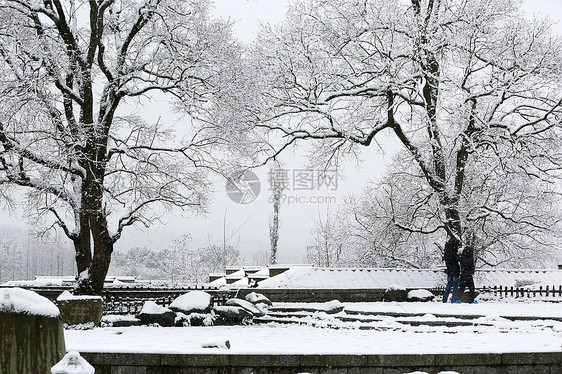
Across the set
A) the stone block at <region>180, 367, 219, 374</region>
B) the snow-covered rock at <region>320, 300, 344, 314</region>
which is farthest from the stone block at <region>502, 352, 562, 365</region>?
the snow-covered rock at <region>320, 300, 344, 314</region>

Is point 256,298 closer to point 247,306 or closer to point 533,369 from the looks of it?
point 247,306

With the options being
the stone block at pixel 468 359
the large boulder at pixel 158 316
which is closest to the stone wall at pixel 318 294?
the large boulder at pixel 158 316

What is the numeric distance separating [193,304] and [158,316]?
1.03 m

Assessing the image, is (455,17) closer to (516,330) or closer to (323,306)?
(323,306)

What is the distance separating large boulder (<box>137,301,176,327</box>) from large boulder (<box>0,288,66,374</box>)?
11374 mm

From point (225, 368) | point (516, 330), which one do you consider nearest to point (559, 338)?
point (516, 330)

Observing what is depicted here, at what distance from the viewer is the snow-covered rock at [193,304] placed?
1595 centimetres

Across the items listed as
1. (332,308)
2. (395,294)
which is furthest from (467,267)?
(332,308)

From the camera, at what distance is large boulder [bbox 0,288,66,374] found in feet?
13.6

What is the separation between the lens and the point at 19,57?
1727cm

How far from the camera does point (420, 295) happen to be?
19.9m

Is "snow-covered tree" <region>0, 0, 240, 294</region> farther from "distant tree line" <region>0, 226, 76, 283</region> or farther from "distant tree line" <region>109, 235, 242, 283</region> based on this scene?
"distant tree line" <region>0, 226, 76, 283</region>

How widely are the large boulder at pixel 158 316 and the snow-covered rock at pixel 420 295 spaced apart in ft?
26.3

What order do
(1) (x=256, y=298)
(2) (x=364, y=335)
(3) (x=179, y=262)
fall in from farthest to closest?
(3) (x=179, y=262) < (1) (x=256, y=298) < (2) (x=364, y=335)
